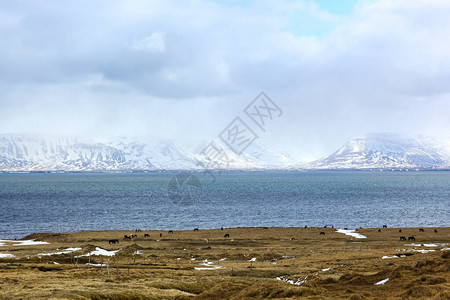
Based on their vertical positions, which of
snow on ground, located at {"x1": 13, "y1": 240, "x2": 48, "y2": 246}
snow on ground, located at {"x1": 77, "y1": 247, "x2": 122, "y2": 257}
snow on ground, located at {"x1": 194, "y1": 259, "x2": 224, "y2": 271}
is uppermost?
snow on ground, located at {"x1": 194, "y1": 259, "x2": 224, "y2": 271}

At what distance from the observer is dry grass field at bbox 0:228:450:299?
30062 mm

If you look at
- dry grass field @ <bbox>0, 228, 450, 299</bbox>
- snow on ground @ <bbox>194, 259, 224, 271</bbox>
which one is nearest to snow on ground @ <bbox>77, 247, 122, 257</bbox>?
dry grass field @ <bbox>0, 228, 450, 299</bbox>

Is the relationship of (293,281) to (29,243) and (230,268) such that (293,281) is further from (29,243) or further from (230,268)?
(29,243)

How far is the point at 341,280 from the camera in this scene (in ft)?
114

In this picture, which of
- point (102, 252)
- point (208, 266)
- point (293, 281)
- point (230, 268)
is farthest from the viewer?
point (102, 252)

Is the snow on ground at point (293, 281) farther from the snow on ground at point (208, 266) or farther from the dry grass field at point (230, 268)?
the snow on ground at point (208, 266)

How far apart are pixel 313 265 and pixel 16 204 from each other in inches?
5304

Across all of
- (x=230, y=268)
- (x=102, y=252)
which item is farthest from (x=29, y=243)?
(x=230, y=268)

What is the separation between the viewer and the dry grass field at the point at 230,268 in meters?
30.1

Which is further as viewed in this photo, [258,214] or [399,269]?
[258,214]

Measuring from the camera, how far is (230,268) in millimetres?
47688

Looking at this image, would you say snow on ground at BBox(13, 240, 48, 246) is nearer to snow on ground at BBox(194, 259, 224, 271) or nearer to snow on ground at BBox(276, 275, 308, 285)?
snow on ground at BBox(194, 259, 224, 271)

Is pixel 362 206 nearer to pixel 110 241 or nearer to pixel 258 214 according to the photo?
pixel 258 214

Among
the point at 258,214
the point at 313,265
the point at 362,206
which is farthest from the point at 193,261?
the point at 362,206
